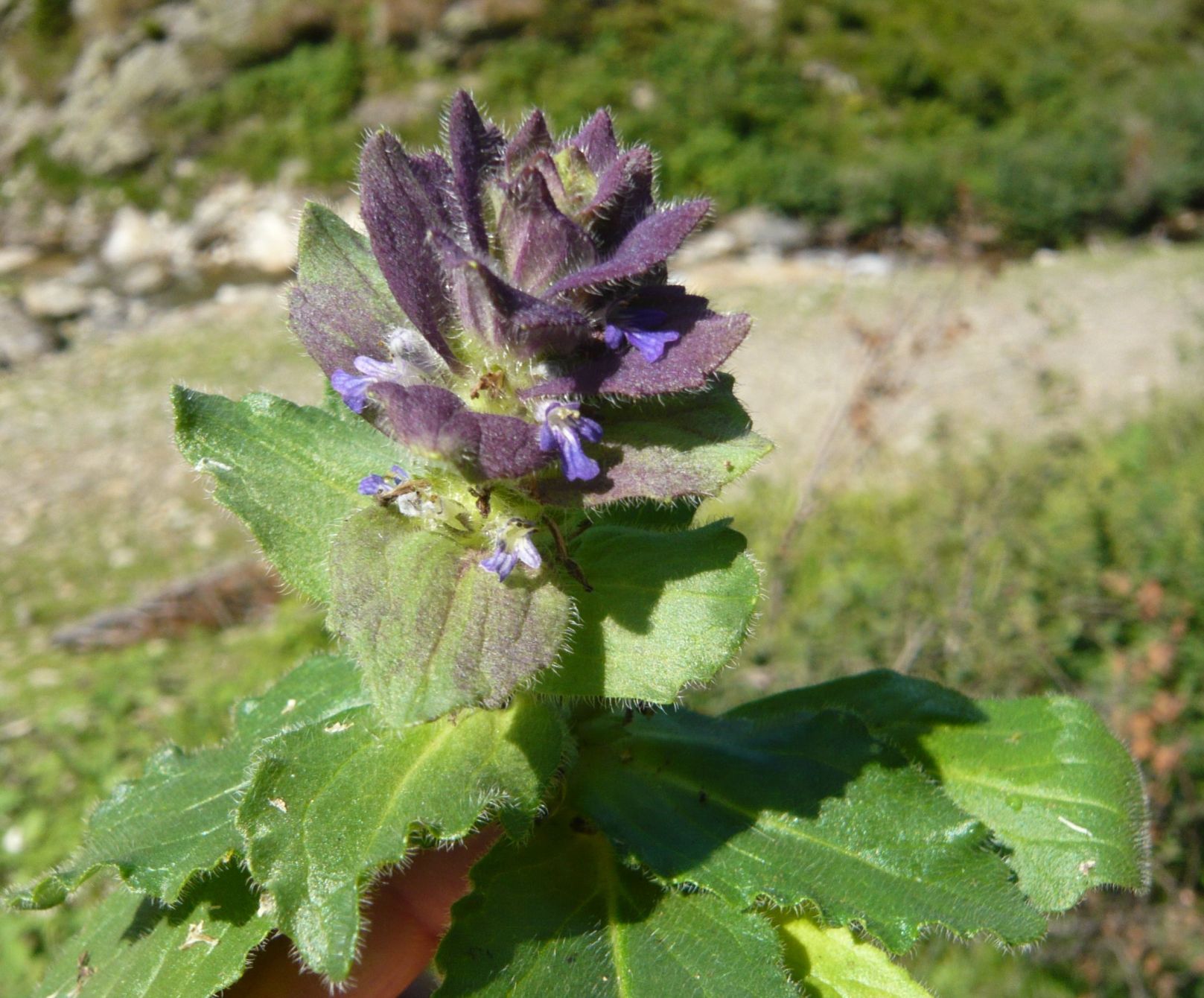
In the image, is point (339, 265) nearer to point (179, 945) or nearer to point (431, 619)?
point (431, 619)

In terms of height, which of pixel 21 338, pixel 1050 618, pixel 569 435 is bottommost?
pixel 21 338

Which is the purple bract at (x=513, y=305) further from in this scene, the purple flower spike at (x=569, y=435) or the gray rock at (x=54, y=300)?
the gray rock at (x=54, y=300)

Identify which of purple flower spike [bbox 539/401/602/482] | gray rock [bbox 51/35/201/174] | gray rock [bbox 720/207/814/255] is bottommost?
gray rock [bbox 720/207/814/255]

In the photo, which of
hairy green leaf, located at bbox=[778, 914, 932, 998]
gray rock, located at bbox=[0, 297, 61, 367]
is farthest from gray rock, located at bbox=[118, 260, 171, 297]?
hairy green leaf, located at bbox=[778, 914, 932, 998]

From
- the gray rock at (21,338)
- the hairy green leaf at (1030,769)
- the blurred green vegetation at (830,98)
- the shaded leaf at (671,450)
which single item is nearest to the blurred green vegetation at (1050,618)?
the hairy green leaf at (1030,769)

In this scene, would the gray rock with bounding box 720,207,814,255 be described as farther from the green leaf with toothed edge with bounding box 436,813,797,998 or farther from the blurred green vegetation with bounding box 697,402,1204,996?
the green leaf with toothed edge with bounding box 436,813,797,998

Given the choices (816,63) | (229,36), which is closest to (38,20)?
(229,36)

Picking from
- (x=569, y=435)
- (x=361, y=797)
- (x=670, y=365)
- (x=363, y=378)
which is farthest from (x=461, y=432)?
(x=361, y=797)
